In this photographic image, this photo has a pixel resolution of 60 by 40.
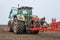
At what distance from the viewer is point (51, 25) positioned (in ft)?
52.1

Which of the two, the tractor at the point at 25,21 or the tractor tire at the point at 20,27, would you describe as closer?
the tractor at the point at 25,21

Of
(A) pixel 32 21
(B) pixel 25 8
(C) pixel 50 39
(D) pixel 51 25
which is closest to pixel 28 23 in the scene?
(A) pixel 32 21

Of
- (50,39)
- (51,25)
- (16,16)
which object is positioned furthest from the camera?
(16,16)

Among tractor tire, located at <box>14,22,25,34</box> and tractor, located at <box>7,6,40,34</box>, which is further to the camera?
tractor tire, located at <box>14,22,25,34</box>

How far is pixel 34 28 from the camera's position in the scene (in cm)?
1777

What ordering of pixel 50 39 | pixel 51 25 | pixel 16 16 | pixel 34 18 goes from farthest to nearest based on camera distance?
pixel 16 16 → pixel 34 18 → pixel 51 25 → pixel 50 39

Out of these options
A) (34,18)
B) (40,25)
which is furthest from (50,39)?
(34,18)

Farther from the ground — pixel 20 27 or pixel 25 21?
pixel 25 21

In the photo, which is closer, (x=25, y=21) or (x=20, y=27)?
(x=20, y=27)

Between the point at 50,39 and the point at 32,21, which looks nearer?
the point at 50,39

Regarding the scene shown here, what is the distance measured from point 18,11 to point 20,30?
205 cm

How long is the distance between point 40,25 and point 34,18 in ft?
4.27

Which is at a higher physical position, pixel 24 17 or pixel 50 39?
pixel 24 17

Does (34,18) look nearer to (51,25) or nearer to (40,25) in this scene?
(40,25)
